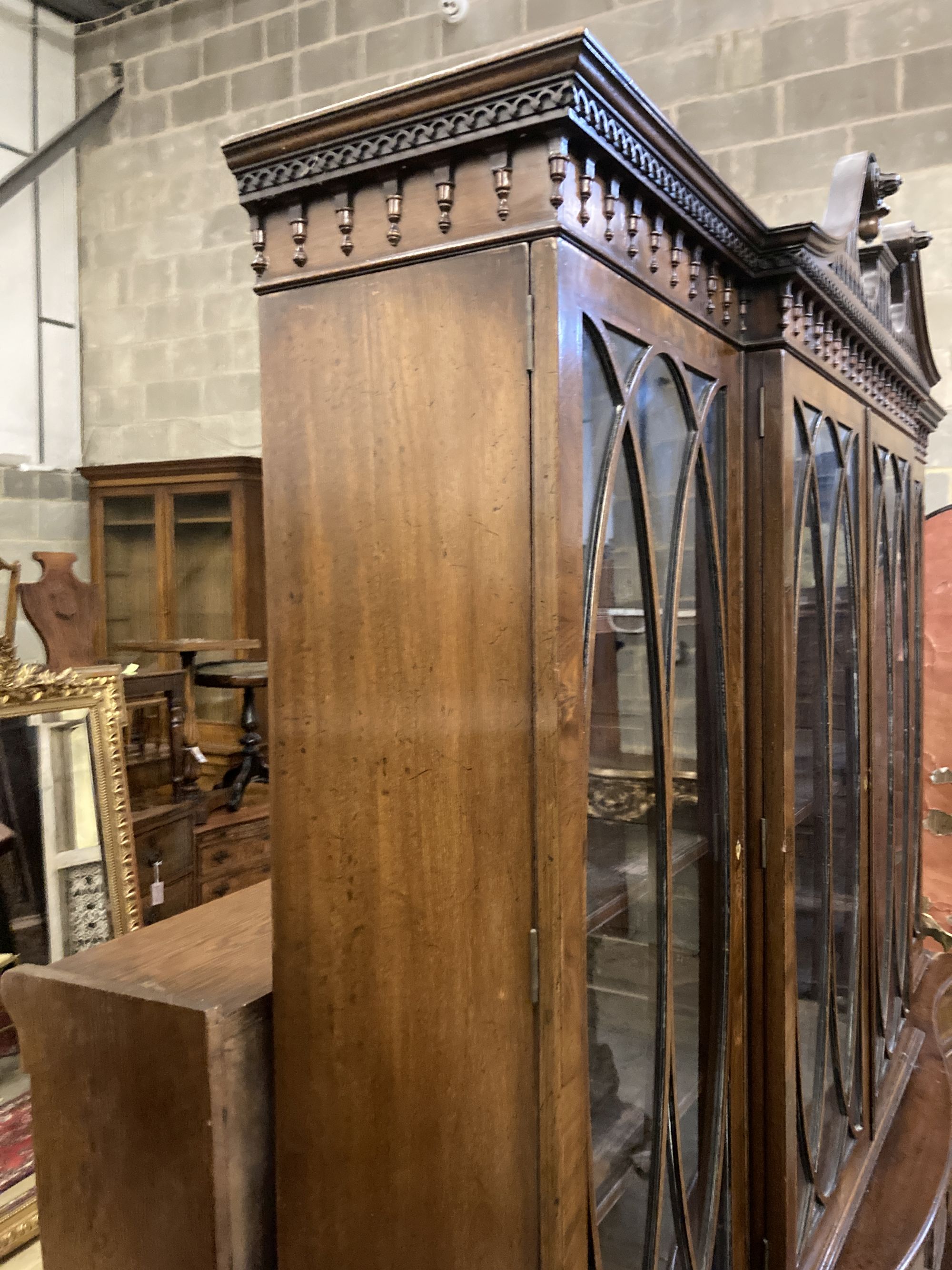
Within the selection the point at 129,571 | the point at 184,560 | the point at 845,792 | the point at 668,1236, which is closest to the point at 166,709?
the point at 184,560

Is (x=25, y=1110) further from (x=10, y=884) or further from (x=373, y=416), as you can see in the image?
(x=373, y=416)

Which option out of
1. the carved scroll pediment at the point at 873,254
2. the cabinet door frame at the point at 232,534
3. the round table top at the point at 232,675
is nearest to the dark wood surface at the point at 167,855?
the round table top at the point at 232,675

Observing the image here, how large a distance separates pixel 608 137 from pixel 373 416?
303 millimetres

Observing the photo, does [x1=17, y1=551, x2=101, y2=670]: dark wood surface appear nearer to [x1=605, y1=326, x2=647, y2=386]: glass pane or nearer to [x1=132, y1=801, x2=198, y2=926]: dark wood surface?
[x1=132, y1=801, x2=198, y2=926]: dark wood surface

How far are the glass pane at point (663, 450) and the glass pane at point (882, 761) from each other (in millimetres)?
918

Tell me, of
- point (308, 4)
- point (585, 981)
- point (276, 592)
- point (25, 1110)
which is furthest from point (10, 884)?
point (308, 4)

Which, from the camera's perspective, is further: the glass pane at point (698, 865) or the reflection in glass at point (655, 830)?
the glass pane at point (698, 865)

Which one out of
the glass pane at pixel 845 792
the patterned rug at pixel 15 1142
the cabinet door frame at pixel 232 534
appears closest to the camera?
the glass pane at pixel 845 792

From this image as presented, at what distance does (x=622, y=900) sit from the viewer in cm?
95

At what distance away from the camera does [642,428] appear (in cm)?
93

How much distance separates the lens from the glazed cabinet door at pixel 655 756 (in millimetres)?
841

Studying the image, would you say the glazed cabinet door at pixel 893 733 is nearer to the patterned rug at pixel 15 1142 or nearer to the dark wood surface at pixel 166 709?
the patterned rug at pixel 15 1142

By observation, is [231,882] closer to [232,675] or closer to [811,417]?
[232,675]

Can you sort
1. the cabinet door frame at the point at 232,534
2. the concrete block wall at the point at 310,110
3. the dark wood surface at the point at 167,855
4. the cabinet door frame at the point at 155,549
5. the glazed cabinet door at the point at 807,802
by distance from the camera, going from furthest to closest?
the cabinet door frame at the point at 155,549
the cabinet door frame at the point at 232,534
the dark wood surface at the point at 167,855
the concrete block wall at the point at 310,110
the glazed cabinet door at the point at 807,802
